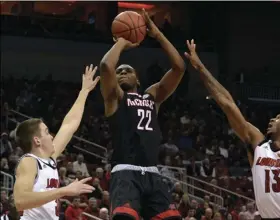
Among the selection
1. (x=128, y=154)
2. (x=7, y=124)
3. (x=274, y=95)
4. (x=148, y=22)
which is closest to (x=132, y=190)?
(x=128, y=154)

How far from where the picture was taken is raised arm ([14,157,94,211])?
15.6 ft

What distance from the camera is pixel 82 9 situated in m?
24.8

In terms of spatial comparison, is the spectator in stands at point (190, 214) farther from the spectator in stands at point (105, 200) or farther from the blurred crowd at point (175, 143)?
the spectator in stands at point (105, 200)

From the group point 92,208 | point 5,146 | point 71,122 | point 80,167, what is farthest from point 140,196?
point 5,146

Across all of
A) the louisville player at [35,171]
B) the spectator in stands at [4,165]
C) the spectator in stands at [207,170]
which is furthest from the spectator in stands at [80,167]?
the louisville player at [35,171]

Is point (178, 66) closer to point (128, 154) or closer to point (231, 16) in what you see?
point (128, 154)

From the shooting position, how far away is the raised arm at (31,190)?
4.76 m

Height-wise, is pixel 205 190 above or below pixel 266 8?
below

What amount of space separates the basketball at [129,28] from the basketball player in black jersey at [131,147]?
0.25ft

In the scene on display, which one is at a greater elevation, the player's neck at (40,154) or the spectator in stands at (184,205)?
the player's neck at (40,154)

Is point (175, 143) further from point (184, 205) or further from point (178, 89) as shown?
point (184, 205)

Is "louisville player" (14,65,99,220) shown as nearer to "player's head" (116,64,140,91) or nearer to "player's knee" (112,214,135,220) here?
"player's knee" (112,214,135,220)

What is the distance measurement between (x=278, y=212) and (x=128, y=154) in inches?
55.1

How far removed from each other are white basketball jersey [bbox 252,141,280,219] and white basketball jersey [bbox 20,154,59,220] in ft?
6.20
